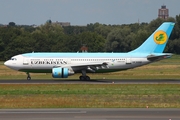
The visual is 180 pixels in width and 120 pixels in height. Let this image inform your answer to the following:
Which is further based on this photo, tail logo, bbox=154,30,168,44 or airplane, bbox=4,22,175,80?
tail logo, bbox=154,30,168,44

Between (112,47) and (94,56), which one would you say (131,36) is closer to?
(112,47)

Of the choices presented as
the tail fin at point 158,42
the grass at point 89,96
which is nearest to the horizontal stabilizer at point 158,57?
the tail fin at point 158,42

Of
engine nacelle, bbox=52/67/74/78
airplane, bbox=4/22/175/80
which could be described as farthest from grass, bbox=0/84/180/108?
airplane, bbox=4/22/175/80

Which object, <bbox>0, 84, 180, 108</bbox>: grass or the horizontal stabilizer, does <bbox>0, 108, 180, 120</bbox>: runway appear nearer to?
<bbox>0, 84, 180, 108</bbox>: grass

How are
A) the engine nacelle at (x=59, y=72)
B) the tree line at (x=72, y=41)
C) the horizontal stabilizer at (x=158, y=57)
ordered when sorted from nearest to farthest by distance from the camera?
the engine nacelle at (x=59, y=72) < the horizontal stabilizer at (x=158, y=57) < the tree line at (x=72, y=41)

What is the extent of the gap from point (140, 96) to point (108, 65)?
1802 cm

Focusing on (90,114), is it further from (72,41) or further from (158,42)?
(72,41)

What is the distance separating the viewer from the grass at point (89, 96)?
3134 cm

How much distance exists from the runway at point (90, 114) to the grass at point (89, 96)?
2744mm

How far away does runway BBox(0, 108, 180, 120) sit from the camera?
2397cm

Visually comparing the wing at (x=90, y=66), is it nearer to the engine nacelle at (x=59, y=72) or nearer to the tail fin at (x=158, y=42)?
the engine nacelle at (x=59, y=72)

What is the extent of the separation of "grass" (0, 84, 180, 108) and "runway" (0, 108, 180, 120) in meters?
2.74

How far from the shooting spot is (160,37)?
56.1 meters

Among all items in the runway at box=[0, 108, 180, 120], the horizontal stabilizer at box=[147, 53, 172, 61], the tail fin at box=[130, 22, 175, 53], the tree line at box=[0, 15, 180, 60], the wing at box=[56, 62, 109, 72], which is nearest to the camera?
the runway at box=[0, 108, 180, 120]
